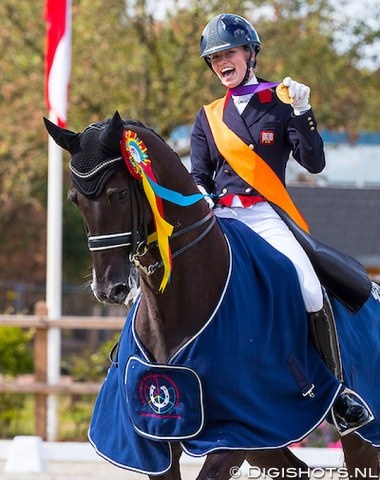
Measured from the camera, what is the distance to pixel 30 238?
995 inches

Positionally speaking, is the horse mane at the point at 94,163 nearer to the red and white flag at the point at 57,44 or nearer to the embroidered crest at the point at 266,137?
the embroidered crest at the point at 266,137

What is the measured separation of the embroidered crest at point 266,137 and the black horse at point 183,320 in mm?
572

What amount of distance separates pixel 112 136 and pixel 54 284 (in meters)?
6.22

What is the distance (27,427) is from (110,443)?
23.8 feet

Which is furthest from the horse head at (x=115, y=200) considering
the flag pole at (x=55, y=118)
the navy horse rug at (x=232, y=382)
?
the flag pole at (x=55, y=118)

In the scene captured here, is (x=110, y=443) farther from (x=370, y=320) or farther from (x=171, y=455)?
(x=370, y=320)

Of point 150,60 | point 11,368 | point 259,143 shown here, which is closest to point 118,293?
point 259,143

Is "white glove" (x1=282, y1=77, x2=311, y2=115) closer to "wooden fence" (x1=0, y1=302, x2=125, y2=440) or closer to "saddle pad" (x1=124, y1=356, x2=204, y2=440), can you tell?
"saddle pad" (x1=124, y1=356, x2=204, y2=440)

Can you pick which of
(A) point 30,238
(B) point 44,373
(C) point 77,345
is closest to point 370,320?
(B) point 44,373

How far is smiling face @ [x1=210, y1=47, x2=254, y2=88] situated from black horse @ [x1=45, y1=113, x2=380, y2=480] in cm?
76

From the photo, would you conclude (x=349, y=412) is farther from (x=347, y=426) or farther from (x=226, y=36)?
(x=226, y=36)

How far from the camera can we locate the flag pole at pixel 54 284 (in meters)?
10.5

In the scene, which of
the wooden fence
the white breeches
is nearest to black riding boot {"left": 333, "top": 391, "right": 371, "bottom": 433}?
the white breeches

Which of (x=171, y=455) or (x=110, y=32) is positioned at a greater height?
(x=110, y=32)
